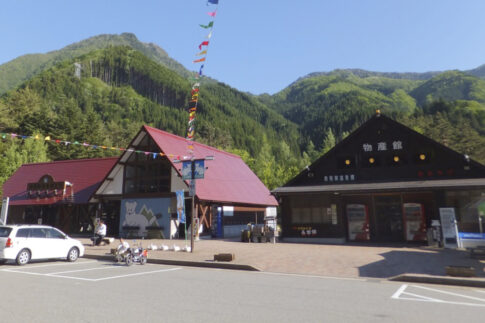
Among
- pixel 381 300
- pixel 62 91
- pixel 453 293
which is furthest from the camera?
pixel 62 91

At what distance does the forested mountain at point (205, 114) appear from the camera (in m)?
56.9

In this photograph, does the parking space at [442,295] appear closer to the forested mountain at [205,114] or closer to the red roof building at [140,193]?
the red roof building at [140,193]

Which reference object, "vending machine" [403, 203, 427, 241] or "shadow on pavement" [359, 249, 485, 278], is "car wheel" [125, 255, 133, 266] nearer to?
"shadow on pavement" [359, 249, 485, 278]

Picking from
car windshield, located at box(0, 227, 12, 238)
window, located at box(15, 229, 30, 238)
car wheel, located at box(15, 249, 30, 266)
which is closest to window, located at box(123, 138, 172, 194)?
window, located at box(15, 229, 30, 238)

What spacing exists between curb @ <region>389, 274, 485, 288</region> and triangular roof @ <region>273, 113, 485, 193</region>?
10631 mm

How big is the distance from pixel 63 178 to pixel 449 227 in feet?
108

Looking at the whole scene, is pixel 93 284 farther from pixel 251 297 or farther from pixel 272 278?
pixel 272 278

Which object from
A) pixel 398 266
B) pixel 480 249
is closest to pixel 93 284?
pixel 398 266

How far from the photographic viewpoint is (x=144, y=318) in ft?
17.7

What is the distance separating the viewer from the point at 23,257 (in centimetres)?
1245

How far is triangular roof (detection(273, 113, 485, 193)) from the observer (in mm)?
19469

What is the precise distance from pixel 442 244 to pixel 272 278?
1230 centimetres

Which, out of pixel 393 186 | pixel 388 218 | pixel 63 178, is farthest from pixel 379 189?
pixel 63 178

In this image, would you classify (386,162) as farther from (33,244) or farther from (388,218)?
(33,244)
